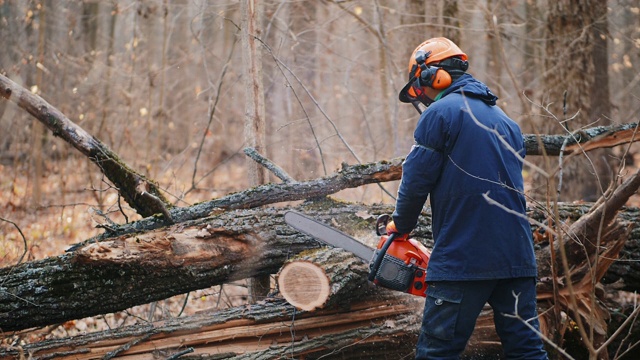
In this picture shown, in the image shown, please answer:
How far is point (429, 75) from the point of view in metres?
3.37

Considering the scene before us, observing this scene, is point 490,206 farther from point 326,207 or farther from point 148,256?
point 148,256

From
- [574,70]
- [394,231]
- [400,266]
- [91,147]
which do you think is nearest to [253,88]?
[91,147]

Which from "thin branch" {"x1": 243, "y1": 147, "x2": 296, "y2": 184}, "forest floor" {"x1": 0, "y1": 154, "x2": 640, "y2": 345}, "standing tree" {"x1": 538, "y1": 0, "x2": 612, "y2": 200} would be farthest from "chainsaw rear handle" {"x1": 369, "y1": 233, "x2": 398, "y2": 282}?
"standing tree" {"x1": 538, "y1": 0, "x2": 612, "y2": 200}

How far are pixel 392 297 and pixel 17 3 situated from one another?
940cm

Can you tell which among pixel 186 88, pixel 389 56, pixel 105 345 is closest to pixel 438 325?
pixel 105 345

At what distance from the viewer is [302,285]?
12.6 feet

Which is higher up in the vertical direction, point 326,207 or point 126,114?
point 126,114

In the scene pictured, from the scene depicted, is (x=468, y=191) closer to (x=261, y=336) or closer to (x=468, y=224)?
(x=468, y=224)

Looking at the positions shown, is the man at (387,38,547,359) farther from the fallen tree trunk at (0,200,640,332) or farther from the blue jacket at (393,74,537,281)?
the fallen tree trunk at (0,200,640,332)

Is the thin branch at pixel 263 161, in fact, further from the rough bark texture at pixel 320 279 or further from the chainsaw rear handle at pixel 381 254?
the chainsaw rear handle at pixel 381 254

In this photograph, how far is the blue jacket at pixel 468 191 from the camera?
303 centimetres

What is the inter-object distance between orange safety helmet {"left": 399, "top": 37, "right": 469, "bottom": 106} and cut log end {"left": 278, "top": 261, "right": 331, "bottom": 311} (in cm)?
130

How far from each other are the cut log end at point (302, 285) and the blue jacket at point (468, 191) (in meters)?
0.92

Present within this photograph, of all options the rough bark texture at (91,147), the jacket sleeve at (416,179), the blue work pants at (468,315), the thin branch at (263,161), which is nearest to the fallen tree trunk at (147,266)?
the thin branch at (263,161)
